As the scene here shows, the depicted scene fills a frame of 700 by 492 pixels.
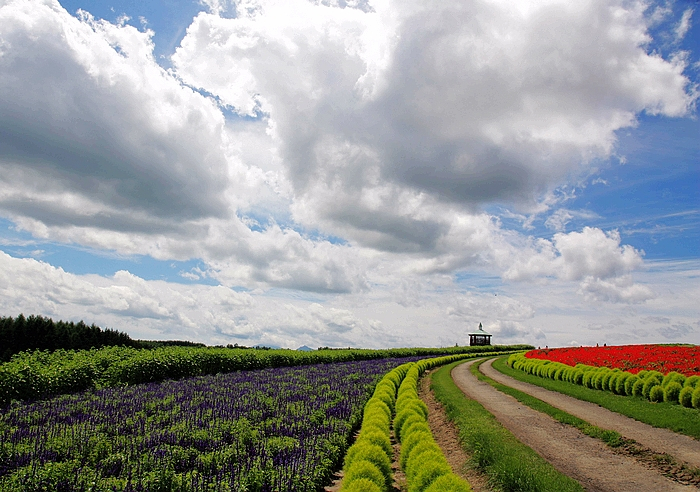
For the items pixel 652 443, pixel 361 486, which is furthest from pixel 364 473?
pixel 652 443

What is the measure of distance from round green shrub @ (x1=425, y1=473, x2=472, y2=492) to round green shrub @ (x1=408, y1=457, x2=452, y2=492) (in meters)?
0.46

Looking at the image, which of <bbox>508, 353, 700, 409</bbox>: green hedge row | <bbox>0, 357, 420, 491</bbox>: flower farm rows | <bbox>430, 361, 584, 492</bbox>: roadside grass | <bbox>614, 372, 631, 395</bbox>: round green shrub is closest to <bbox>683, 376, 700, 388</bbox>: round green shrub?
<bbox>508, 353, 700, 409</bbox>: green hedge row

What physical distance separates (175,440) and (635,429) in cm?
1351

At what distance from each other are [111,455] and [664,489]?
1070cm

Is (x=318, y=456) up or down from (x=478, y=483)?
up

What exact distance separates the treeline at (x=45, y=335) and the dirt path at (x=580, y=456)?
81.9ft

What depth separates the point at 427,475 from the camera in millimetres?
8062

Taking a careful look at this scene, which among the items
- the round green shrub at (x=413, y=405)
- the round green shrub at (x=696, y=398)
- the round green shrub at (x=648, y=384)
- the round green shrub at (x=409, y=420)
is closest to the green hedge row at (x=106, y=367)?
the round green shrub at (x=413, y=405)

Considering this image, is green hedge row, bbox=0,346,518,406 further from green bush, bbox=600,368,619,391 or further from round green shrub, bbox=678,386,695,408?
round green shrub, bbox=678,386,695,408

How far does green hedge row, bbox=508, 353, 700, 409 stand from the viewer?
18.1 m

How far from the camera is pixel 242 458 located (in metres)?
8.61

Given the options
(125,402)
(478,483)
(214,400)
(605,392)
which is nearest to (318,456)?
(478,483)

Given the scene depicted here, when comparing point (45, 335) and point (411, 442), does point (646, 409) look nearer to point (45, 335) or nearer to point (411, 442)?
point (411, 442)

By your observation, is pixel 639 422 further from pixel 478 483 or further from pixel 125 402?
pixel 125 402
